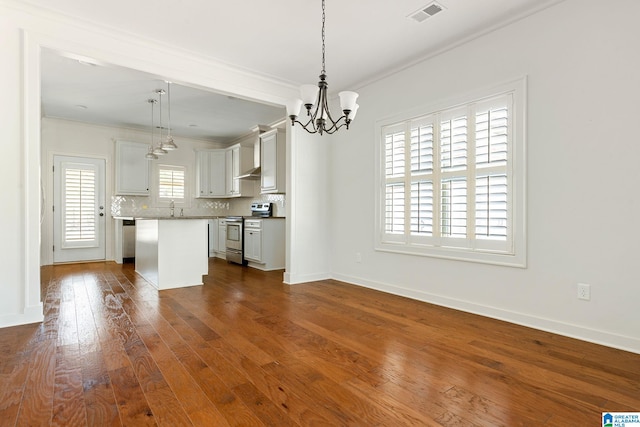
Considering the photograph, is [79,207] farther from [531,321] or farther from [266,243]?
[531,321]

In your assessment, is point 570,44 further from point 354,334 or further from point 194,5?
point 194,5

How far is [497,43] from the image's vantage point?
324cm

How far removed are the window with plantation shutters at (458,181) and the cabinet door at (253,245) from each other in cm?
236

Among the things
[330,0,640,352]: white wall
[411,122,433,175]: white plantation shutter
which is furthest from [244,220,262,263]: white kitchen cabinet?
[330,0,640,352]: white wall

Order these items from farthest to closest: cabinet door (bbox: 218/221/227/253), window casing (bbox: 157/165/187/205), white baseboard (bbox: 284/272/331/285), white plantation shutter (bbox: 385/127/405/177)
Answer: window casing (bbox: 157/165/187/205), cabinet door (bbox: 218/221/227/253), white baseboard (bbox: 284/272/331/285), white plantation shutter (bbox: 385/127/405/177)

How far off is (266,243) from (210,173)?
286 cm

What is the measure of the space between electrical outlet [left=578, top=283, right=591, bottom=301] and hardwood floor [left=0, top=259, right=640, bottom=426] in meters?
0.37

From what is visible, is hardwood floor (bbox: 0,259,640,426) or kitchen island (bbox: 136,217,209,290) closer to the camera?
hardwood floor (bbox: 0,259,640,426)

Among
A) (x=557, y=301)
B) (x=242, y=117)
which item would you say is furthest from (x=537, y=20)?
(x=242, y=117)

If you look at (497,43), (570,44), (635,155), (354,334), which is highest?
(497,43)

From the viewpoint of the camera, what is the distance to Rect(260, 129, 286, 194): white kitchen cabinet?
19.7 ft

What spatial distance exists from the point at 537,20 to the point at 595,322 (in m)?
2.54
